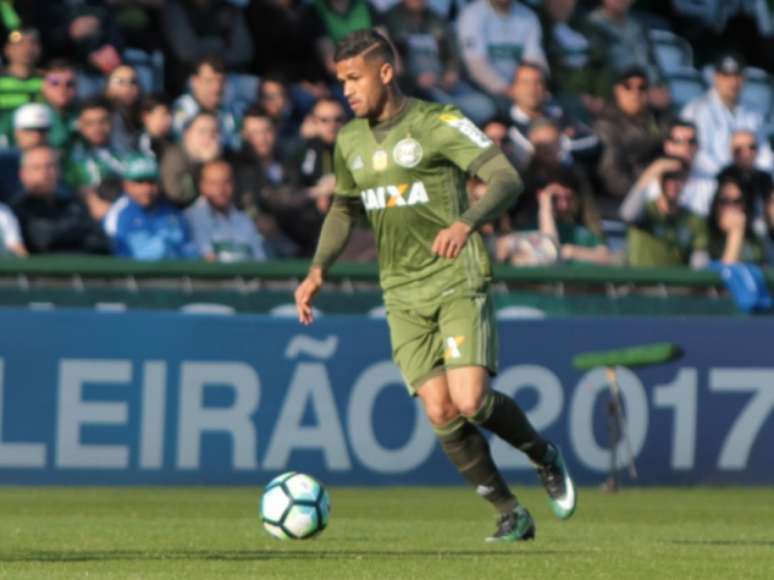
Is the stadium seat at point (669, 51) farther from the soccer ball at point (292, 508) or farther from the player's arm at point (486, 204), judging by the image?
the soccer ball at point (292, 508)

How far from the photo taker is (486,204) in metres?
8.62

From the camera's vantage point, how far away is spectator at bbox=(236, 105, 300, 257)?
15.0 m

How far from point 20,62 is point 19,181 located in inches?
50.0

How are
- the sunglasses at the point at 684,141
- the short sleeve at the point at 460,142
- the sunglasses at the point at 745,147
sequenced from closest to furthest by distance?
1. the short sleeve at the point at 460,142
2. the sunglasses at the point at 684,141
3. the sunglasses at the point at 745,147

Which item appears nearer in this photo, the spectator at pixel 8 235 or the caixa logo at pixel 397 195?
the caixa logo at pixel 397 195

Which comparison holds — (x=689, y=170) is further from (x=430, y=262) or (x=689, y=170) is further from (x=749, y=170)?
(x=430, y=262)

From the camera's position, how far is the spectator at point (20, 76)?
14992 millimetres

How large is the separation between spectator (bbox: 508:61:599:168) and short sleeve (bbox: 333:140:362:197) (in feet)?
22.0

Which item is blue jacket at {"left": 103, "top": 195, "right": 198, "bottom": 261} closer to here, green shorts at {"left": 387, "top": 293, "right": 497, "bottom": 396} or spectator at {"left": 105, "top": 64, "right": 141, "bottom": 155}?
spectator at {"left": 105, "top": 64, "right": 141, "bottom": 155}

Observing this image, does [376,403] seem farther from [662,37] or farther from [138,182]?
[662,37]

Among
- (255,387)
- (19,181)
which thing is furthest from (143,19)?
(255,387)

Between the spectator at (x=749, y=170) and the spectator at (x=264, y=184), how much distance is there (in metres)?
4.07

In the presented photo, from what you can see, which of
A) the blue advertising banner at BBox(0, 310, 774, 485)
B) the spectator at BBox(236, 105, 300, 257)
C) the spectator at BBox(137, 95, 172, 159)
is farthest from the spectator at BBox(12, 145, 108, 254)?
the spectator at BBox(236, 105, 300, 257)

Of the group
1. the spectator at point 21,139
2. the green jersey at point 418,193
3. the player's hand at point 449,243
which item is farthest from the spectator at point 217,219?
the player's hand at point 449,243
